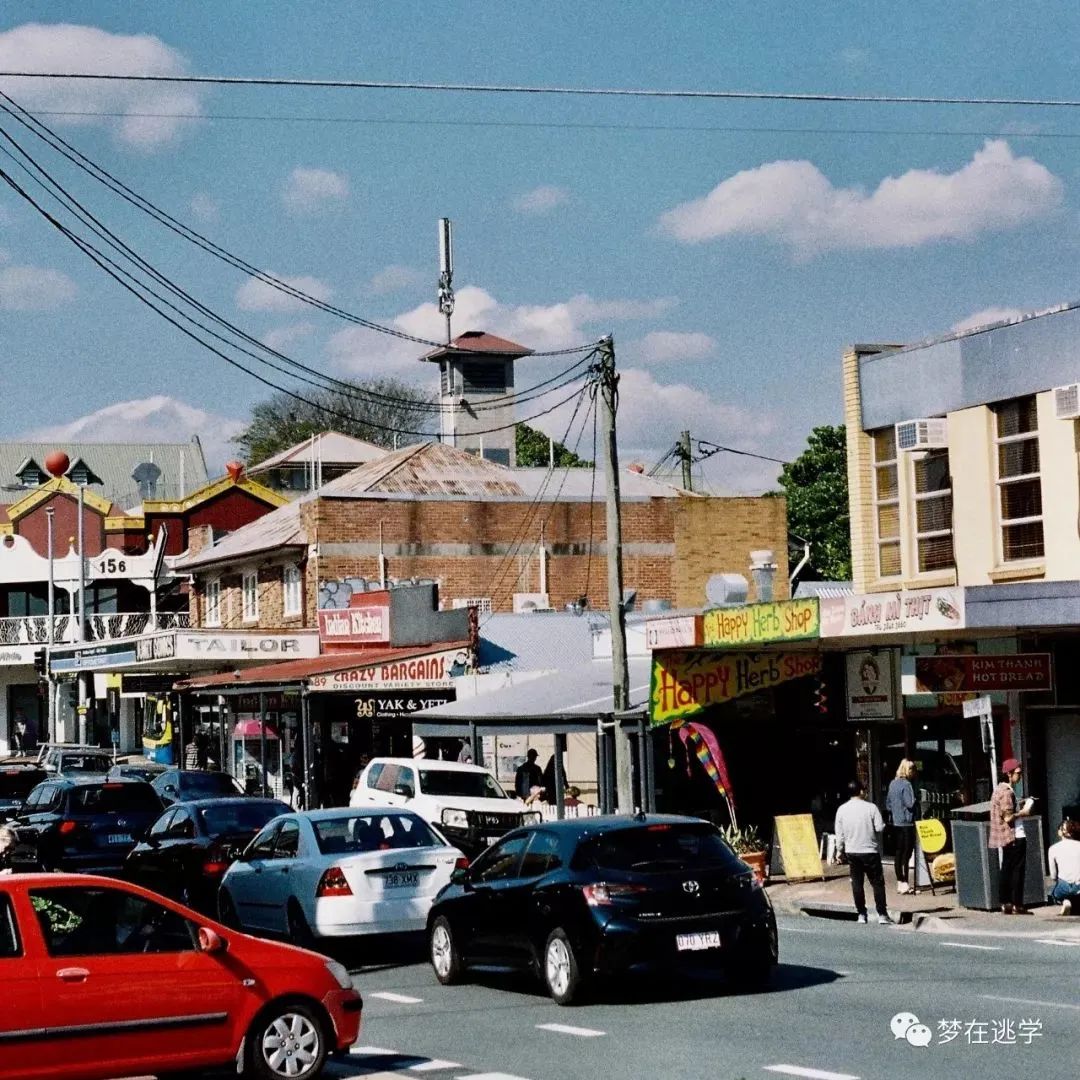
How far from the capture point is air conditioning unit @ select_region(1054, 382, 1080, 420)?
25.4 m

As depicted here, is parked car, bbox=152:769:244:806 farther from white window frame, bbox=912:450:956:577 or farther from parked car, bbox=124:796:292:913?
white window frame, bbox=912:450:956:577

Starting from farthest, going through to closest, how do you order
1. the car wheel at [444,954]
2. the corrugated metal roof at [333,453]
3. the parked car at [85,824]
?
the corrugated metal roof at [333,453]
the parked car at [85,824]
the car wheel at [444,954]

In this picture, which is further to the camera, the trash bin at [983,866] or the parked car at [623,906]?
the trash bin at [983,866]

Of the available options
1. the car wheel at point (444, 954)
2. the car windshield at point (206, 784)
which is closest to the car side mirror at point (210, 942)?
the car wheel at point (444, 954)

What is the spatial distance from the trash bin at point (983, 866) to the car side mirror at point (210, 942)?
12743 millimetres

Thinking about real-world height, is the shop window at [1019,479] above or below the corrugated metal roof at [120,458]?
below

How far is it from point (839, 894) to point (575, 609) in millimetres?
21975

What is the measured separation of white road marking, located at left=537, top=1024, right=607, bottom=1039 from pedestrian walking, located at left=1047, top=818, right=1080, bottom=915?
899cm

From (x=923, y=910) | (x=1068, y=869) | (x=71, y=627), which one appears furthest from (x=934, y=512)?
(x=71, y=627)

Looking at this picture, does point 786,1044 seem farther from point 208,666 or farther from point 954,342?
point 208,666

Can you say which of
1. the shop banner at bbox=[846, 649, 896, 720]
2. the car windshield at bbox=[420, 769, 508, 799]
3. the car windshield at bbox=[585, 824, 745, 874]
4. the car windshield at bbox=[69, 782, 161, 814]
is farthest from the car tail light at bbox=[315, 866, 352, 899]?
the shop banner at bbox=[846, 649, 896, 720]

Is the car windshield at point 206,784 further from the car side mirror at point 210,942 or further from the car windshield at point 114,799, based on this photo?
the car side mirror at point 210,942

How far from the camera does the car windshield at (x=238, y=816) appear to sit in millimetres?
24656

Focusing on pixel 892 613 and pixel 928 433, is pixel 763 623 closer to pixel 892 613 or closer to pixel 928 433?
pixel 892 613
